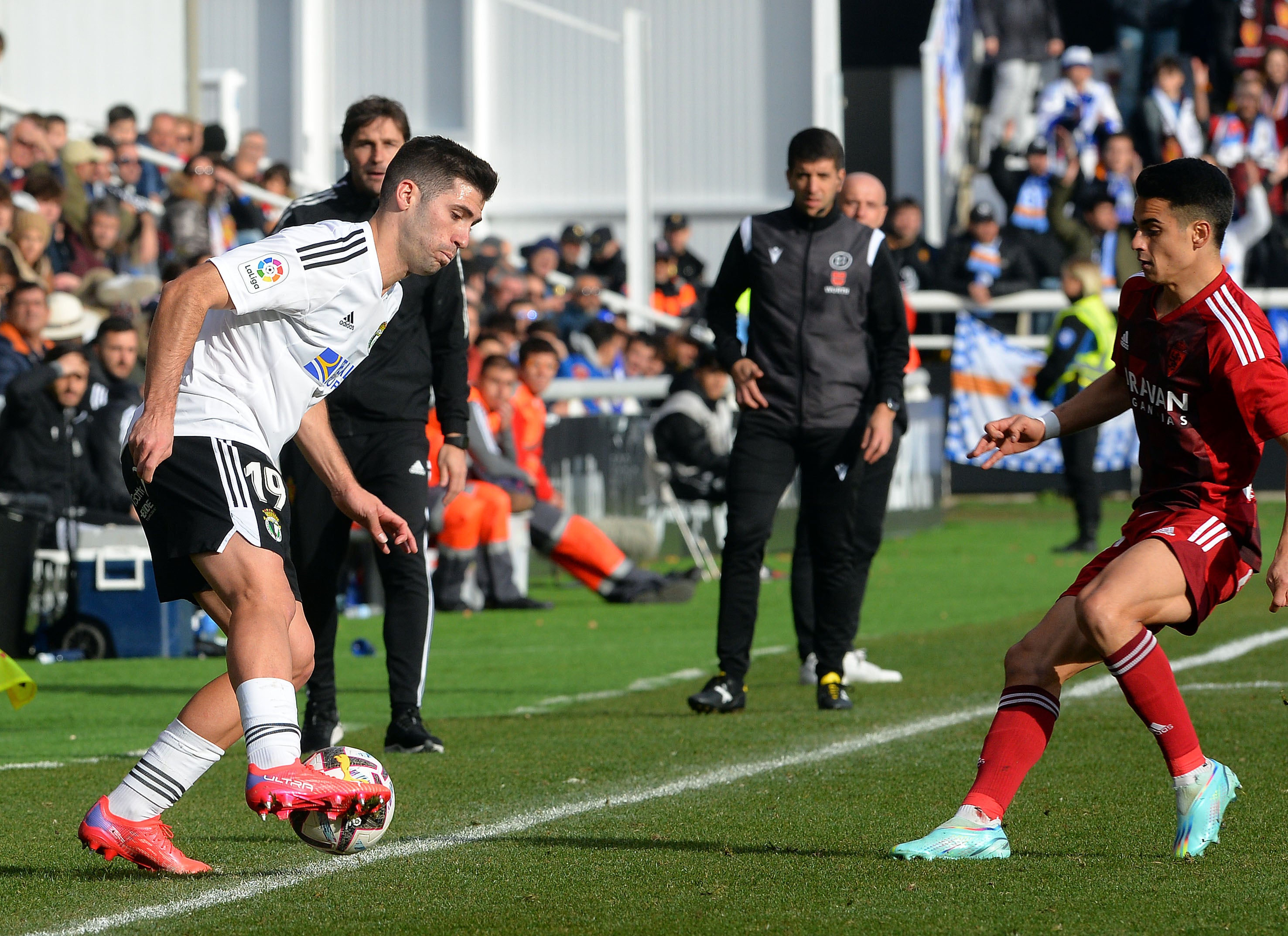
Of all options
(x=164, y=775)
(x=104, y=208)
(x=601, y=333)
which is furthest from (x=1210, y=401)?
(x=601, y=333)

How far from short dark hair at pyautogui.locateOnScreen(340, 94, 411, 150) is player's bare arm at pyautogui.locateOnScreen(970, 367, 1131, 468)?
8.65ft

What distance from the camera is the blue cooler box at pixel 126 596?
35.1 feet

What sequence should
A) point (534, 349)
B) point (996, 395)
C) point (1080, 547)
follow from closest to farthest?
point (534, 349), point (1080, 547), point (996, 395)

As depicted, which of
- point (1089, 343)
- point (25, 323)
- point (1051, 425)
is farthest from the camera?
point (1089, 343)

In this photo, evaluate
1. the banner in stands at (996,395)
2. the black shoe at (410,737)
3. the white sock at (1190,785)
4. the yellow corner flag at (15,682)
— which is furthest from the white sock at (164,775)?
the banner in stands at (996,395)

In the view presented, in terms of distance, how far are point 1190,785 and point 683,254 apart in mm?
19076

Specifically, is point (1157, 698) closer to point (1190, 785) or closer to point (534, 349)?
point (1190, 785)

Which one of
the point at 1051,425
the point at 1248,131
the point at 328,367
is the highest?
the point at 1248,131

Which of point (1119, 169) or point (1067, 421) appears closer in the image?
point (1067, 421)

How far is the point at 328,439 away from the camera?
5441 millimetres

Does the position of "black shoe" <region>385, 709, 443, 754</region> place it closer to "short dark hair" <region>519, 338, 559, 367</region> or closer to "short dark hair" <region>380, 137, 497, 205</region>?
"short dark hair" <region>380, 137, 497, 205</region>

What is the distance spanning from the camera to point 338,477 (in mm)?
5422

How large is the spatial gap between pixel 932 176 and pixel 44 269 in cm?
1169

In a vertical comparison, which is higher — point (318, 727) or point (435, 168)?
point (435, 168)
